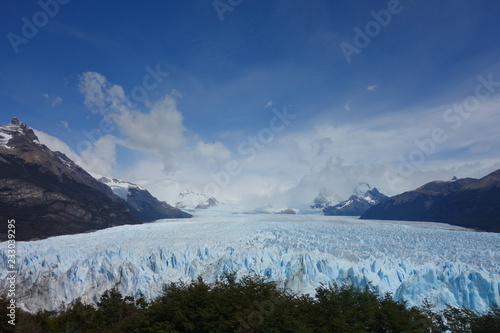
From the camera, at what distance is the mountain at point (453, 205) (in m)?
78.6

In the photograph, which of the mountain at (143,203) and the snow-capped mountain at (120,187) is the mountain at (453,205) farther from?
the snow-capped mountain at (120,187)

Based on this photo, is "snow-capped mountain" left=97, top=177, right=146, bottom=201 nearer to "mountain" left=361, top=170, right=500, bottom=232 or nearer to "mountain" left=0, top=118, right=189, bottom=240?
"mountain" left=0, top=118, right=189, bottom=240

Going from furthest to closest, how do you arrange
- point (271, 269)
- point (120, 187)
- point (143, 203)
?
point (120, 187) < point (143, 203) < point (271, 269)

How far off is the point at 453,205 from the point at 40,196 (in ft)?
416

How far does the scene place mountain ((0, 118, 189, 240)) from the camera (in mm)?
65938

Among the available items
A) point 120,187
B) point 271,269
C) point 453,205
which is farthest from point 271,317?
point 120,187

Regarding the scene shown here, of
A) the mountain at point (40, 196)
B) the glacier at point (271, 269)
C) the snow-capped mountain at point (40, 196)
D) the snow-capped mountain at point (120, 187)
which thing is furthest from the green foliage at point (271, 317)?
the snow-capped mountain at point (120, 187)

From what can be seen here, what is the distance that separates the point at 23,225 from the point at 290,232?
198 ft

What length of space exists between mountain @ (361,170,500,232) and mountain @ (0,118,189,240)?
105 meters

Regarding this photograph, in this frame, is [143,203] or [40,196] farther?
[143,203]

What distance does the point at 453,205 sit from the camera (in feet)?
312

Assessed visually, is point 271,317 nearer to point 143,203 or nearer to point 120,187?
point 143,203

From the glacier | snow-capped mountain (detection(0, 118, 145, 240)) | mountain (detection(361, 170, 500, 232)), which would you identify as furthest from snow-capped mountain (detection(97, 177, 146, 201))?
the glacier

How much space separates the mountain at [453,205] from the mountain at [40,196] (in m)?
105
